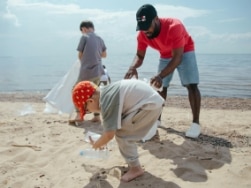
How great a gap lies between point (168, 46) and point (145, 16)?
24.9 inches

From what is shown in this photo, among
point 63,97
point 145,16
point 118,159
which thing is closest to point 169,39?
point 145,16

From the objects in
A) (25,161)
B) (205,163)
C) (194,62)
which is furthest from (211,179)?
(25,161)

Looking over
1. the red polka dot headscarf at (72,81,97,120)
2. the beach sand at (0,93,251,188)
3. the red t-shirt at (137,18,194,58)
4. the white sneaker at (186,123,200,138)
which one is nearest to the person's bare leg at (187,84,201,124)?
the white sneaker at (186,123,200,138)

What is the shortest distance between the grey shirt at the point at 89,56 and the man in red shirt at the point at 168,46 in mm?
986

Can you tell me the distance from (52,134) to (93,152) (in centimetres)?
122

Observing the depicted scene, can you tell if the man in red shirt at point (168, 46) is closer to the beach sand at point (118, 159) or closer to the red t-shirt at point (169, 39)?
the red t-shirt at point (169, 39)

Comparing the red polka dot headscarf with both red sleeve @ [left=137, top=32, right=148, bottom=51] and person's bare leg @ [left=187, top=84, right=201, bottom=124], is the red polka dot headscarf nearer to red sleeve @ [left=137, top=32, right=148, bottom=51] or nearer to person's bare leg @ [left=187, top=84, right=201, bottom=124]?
red sleeve @ [left=137, top=32, right=148, bottom=51]

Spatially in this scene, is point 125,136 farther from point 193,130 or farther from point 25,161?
point 193,130

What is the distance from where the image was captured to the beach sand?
9.81 feet

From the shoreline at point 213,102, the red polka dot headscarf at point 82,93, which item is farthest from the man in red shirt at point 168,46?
the shoreline at point 213,102

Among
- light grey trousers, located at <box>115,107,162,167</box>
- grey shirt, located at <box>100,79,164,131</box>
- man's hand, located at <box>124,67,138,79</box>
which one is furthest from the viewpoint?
man's hand, located at <box>124,67,138,79</box>

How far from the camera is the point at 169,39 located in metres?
3.98

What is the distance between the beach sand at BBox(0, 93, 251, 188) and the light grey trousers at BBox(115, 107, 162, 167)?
295 millimetres

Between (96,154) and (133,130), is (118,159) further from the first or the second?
(133,130)
